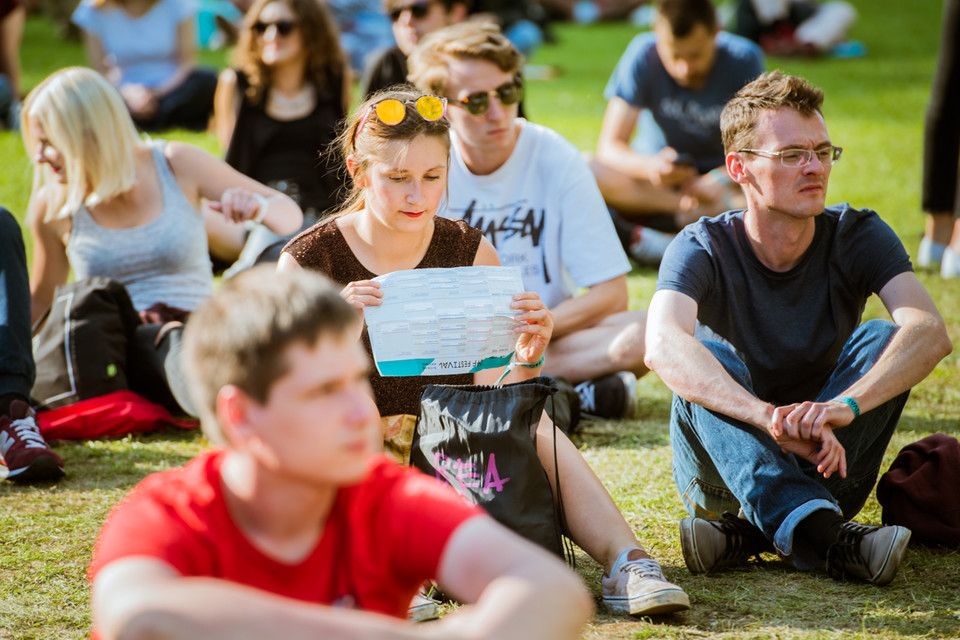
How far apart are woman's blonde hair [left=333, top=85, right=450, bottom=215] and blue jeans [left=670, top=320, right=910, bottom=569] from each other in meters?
1.02

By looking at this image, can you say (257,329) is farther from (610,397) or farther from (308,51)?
(308,51)

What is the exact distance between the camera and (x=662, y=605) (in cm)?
254

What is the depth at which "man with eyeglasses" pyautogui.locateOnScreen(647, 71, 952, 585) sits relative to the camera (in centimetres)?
281

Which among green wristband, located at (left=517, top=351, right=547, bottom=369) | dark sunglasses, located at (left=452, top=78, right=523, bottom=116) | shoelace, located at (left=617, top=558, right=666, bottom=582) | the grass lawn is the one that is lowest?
the grass lawn

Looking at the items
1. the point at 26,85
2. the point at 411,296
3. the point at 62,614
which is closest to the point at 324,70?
the point at 411,296

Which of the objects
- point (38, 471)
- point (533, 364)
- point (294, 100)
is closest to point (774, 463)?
point (533, 364)

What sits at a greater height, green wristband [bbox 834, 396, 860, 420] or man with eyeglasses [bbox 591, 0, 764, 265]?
man with eyeglasses [bbox 591, 0, 764, 265]

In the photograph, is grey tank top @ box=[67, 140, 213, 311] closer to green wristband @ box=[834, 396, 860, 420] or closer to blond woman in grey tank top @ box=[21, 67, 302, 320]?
blond woman in grey tank top @ box=[21, 67, 302, 320]

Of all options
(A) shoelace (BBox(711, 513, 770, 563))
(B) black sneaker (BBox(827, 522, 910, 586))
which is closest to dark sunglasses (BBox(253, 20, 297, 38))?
(A) shoelace (BBox(711, 513, 770, 563))

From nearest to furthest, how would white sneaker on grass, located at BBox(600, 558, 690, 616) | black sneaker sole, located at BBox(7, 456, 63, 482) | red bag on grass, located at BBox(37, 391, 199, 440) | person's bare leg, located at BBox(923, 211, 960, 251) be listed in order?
white sneaker on grass, located at BBox(600, 558, 690, 616), black sneaker sole, located at BBox(7, 456, 63, 482), red bag on grass, located at BBox(37, 391, 199, 440), person's bare leg, located at BBox(923, 211, 960, 251)

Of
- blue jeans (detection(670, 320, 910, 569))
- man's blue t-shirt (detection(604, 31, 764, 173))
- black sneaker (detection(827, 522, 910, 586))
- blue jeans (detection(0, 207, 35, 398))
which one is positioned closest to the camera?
black sneaker (detection(827, 522, 910, 586))

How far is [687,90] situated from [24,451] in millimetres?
4459

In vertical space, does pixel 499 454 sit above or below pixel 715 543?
above

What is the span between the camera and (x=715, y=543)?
2.87 meters
